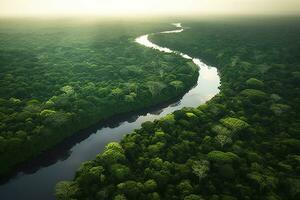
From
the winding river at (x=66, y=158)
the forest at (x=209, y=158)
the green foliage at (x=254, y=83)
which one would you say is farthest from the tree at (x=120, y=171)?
the green foliage at (x=254, y=83)

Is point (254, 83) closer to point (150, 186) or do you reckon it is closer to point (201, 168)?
point (201, 168)

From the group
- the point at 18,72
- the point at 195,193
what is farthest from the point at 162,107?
the point at 18,72

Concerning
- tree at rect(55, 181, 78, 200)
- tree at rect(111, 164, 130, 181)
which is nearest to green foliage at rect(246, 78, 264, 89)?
tree at rect(111, 164, 130, 181)

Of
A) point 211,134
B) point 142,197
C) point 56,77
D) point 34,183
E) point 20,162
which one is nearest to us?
point 142,197

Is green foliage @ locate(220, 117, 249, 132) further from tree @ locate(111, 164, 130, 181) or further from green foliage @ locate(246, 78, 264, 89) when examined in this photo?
green foliage @ locate(246, 78, 264, 89)

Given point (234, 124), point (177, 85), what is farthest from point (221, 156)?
point (177, 85)

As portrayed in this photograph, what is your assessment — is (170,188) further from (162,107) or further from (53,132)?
(162,107)

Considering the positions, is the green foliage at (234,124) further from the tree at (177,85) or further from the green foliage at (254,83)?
the green foliage at (254,83)

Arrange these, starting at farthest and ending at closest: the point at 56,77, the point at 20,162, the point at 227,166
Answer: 1. the point at 56,77
2. the point at 20,162
3. the point at 227,166
